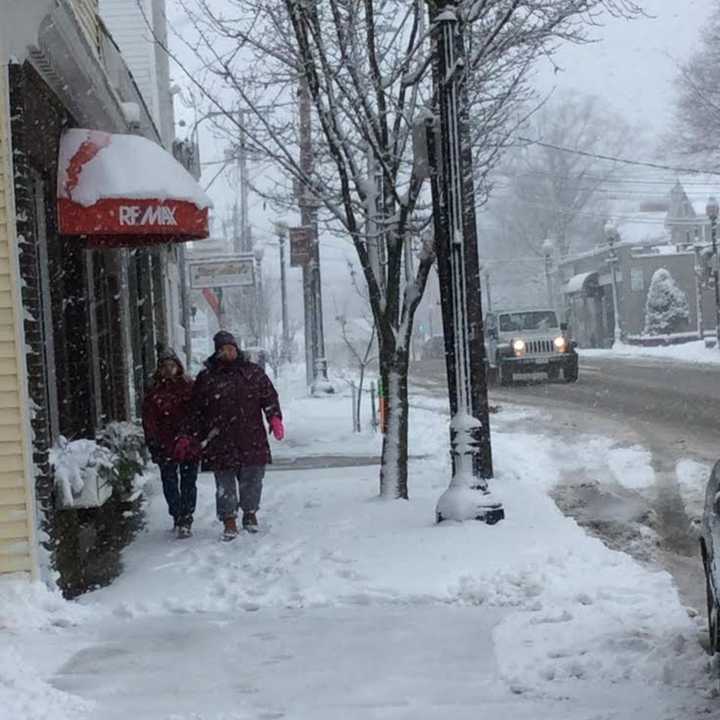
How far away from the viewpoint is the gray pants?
8789mm

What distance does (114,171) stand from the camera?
8648 mm

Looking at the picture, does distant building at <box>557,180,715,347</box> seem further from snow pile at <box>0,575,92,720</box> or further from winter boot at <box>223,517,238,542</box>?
snow pile at <box>0,575,92,720</box>

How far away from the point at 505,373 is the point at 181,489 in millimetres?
19188

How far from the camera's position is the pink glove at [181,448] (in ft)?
29.5

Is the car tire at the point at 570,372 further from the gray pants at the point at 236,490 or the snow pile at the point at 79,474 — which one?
the snow pile at the point at 79,474

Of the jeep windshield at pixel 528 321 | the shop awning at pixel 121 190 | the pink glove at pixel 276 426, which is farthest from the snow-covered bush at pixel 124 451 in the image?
the jeep windshield at pixel 528 321

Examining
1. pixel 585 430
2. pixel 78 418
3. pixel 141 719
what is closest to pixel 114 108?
pixel 78 418

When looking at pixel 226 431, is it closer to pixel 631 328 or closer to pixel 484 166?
pixel 484 166

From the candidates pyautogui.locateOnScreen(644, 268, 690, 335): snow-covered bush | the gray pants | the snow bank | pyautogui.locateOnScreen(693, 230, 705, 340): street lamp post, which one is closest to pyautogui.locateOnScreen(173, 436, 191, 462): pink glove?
the gray pants

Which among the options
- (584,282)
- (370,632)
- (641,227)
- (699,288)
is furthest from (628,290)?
(370,632)

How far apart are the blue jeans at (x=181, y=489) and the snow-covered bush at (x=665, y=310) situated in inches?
1698

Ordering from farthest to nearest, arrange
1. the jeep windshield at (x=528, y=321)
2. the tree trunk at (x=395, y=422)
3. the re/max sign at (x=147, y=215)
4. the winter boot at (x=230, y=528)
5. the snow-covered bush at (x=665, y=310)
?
the snow-covered bush at (x=665, y=310)
the jeep windshield at (x=528, y=321)
the tree trunk at (x=395, y=422)
the winter boot at (x=230, y=528)
the re/max sign at (x=147, y=215)

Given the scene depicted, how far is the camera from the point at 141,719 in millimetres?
4875

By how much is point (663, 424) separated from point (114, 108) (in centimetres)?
984
